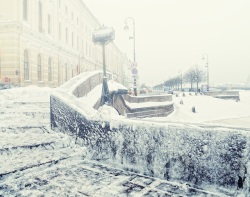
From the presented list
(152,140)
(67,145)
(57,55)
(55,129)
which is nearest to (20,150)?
(67,145)

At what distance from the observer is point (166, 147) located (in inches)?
145

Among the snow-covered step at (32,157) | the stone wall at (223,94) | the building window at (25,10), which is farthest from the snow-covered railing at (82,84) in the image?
the stone wall at (223,94)

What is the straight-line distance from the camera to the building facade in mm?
17641

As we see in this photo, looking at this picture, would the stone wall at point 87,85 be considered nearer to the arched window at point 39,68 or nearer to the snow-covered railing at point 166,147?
the snow-covered railing at point 166,147

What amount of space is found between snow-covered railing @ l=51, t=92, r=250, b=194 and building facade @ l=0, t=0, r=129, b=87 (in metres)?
15.0

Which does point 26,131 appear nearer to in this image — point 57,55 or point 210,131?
point 210,131

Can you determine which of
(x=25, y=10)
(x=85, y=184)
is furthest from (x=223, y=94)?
(x=85, y=184)

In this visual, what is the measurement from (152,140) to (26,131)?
3.13 m

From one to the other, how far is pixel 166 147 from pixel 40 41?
2080 cm

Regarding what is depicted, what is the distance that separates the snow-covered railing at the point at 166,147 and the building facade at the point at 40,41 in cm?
1500

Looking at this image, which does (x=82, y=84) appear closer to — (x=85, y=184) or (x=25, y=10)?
(x=85, y=184)

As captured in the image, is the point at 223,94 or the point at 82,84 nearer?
the point at 82,84

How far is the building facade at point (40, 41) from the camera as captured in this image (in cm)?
1764

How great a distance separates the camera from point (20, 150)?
4.29 meters
